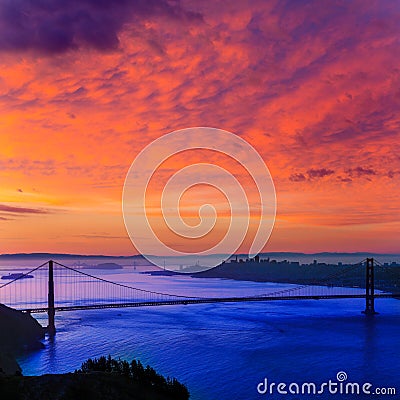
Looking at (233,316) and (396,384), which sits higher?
(396,384)

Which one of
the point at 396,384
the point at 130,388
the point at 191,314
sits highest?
the point at 130,388

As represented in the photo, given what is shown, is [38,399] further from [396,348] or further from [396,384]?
[396,348]

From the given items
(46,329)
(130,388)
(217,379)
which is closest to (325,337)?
(217,379)

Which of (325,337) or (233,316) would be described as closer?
(325,337)

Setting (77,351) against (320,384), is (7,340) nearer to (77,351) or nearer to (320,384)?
(77,351)

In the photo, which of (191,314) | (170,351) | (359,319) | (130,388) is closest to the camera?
(130,388)

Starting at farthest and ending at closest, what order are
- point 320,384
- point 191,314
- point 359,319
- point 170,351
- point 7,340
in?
point 191,314 → point 359,319 → point 170,351 → point 7,340 → point 320,384

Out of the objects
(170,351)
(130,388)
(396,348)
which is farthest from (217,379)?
(396,348)
